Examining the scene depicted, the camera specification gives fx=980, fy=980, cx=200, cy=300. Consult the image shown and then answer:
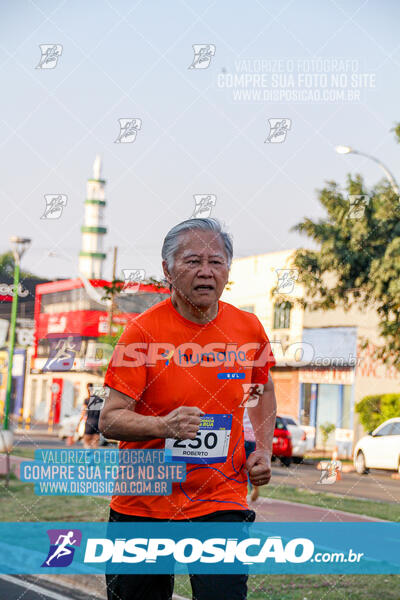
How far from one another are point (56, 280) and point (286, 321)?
2178 centimetres

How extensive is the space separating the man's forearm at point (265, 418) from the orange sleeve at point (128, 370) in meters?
0.56

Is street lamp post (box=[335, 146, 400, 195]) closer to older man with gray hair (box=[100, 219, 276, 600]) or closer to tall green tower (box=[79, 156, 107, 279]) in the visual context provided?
tall green tower (box=[79, 156, 107, 279])

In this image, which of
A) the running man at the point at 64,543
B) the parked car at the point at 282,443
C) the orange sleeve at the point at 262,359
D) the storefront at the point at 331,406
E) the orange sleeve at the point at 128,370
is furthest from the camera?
the storefront at the point at 331,406

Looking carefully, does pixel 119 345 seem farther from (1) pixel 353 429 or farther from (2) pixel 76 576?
(1) pixel 353 429

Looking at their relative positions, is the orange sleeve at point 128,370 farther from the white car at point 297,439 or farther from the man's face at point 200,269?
the white car at point 297,439

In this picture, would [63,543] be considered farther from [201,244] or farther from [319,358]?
[319,358]

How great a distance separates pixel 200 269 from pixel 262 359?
1.45ft

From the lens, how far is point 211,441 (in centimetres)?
342

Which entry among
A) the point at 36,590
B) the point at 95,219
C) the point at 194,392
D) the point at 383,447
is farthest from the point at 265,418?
the point at 383,447

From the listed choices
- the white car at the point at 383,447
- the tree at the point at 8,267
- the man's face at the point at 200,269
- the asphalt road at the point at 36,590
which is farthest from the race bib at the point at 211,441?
the white car at the point at 383,447

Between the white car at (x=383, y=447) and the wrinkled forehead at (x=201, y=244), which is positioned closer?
the wrinkled forehead at (x=201, y=244)

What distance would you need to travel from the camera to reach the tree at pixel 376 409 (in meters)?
Result: 25.8

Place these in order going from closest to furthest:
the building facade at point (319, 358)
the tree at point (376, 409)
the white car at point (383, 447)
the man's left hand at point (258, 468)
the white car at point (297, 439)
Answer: the man's left hand at point (258, 468), the white car at point (383, 447), the white car at point (297, 439), the tree at point (376, 409), the building facade at point (319, 358)

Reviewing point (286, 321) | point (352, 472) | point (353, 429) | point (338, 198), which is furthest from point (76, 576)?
point (286, 321)
